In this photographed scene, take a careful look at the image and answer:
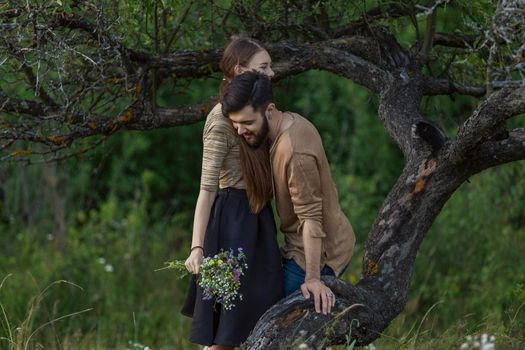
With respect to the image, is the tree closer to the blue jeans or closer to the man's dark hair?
the blue jeans

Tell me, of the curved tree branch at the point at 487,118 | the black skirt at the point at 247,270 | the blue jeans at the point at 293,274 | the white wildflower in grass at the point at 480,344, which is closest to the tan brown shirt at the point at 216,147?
the black skirt at the point at 247,270

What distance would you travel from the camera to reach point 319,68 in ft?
15.8

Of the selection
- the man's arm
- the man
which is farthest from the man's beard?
the man's arm

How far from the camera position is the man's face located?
3.76 m

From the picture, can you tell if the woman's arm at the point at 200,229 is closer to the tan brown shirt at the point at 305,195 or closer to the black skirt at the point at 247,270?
the black skirt at the point at 247,270

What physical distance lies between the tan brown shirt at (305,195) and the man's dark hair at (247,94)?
0.52ft

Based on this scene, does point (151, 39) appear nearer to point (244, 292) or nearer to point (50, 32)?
point (50, 32)

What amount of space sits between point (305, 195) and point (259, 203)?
24 centimetres

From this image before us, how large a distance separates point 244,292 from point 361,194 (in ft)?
20.2

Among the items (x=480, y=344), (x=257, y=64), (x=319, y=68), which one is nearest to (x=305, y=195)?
(x=257, y=64)

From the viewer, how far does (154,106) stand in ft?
16.1

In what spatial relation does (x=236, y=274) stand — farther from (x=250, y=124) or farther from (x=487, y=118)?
(x=487, y=118)

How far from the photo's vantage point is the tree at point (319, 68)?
3930 mm


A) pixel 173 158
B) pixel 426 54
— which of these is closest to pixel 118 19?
pixel 426 54
